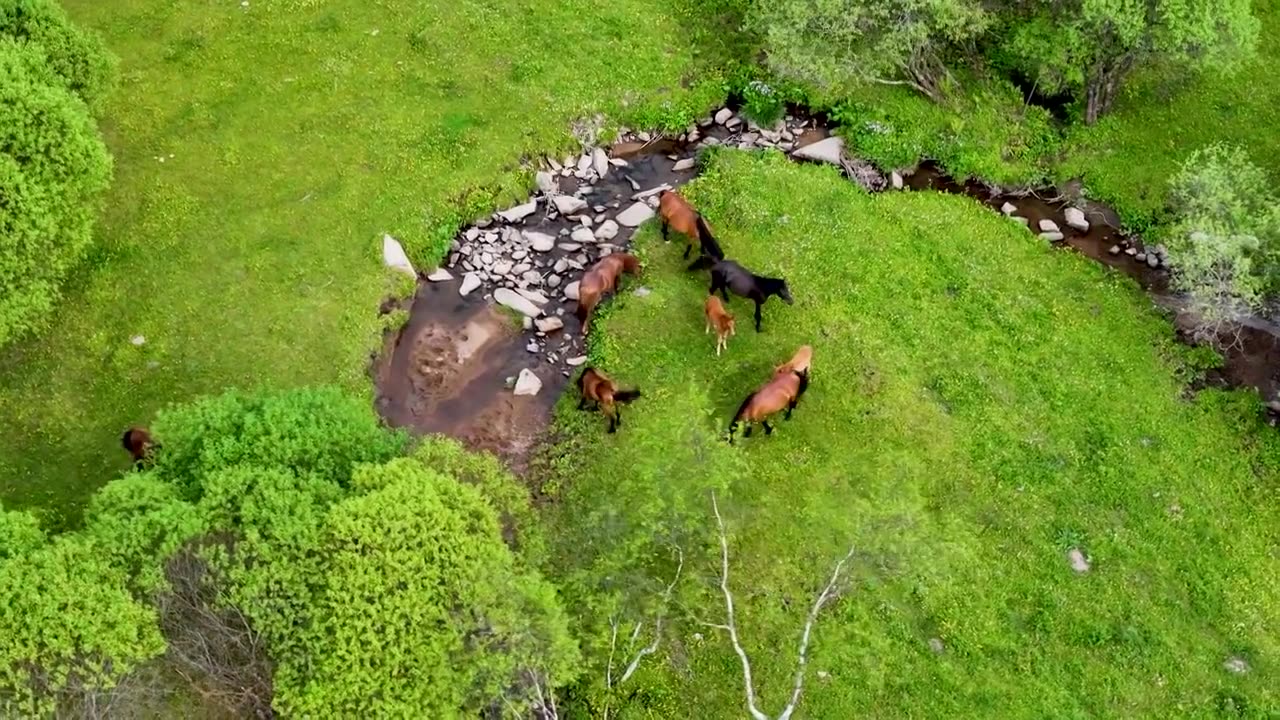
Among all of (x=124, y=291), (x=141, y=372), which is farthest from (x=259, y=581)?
(x=124, y=291)

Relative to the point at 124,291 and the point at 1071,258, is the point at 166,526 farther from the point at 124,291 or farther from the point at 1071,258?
the point at 1071,258

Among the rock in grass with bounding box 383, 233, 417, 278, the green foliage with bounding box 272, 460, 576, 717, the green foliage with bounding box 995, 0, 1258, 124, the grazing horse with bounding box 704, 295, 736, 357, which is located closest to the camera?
the green foliage with bounding box 272, 460, 576, 717

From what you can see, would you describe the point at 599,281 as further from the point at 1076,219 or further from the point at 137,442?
the point at 1076,219

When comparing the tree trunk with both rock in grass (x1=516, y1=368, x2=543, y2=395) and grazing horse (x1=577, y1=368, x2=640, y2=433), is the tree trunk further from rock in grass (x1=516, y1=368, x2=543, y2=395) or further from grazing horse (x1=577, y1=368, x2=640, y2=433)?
rock in grass (x1=516, y1=368, x2=543, y2=395)

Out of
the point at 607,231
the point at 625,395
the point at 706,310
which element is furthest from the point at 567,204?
the point at 625,395

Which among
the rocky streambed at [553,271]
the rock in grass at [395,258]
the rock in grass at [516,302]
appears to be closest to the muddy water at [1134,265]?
the rocky streambed at [553,271]

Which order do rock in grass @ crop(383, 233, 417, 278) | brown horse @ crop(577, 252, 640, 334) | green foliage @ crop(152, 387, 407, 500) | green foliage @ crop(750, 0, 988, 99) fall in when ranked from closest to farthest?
green foliage @ crop(152, 387, 407, 500) → brown horse @ crop(577, 252, 640, 334) → rock in grass @ crop(383, 233, 417, 278) → green foliage @ crop(750, 0, 988, 99)

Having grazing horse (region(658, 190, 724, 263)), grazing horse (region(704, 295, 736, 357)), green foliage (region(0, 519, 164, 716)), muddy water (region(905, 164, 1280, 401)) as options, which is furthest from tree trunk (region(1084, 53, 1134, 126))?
green foliage (region(0, 519, 164, 716))
